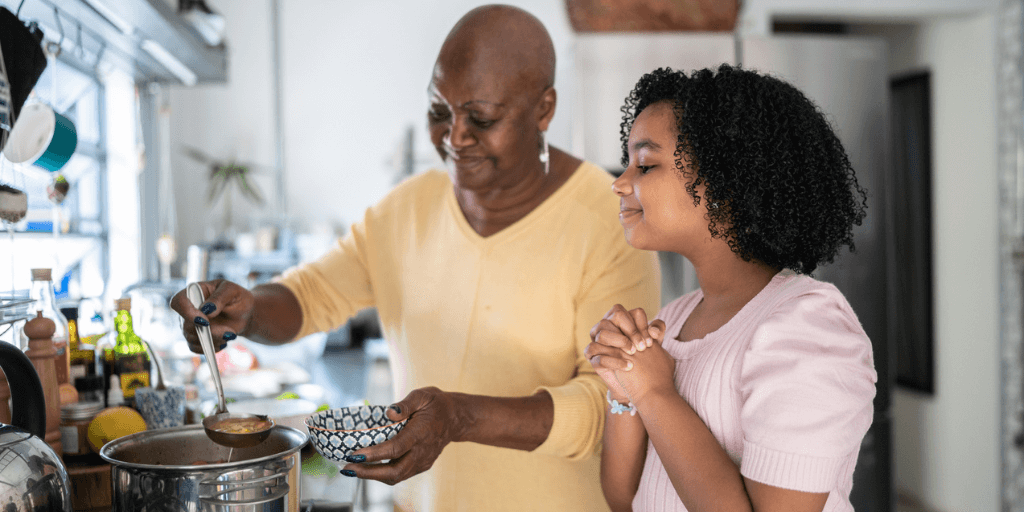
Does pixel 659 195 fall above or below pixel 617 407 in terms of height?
above

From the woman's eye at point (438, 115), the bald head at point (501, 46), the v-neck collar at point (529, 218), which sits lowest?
the v-neck collar at point (529, 218)

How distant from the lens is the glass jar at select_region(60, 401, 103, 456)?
3.71ft

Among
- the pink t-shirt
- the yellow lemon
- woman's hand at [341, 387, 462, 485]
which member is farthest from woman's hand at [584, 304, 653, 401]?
the yellow lemon

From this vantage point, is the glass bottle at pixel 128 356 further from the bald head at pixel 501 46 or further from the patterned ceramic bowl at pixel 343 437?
the bald head at pixel 501 46

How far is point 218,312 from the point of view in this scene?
1.17 metres

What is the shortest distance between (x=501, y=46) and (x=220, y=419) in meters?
0.73

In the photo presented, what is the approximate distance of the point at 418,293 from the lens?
54.7 inches

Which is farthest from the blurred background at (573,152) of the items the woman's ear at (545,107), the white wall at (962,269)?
the woman's ear at (545,107)

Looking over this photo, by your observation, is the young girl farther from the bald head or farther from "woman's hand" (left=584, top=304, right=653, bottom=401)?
the bald head

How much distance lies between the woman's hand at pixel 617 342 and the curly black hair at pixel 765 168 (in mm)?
170

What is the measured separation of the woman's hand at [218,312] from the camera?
3.60 ft

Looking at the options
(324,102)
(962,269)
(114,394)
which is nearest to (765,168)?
(114,394)

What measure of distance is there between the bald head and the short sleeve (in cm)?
61

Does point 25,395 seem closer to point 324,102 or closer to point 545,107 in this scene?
point 545,107
